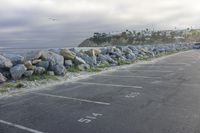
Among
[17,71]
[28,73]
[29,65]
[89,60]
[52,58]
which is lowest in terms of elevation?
[89,60]

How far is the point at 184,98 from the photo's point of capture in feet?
34.4

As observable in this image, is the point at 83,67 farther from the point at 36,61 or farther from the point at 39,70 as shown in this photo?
the point at 39,70

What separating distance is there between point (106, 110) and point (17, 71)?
7.56m

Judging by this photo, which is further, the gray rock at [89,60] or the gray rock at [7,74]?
the gray rock at [89,60]

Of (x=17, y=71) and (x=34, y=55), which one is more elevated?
(x=34, y=55)

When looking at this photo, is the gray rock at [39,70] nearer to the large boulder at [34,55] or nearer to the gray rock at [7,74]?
the gray rock at [7,74]

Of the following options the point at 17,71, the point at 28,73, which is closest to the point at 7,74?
the point at 17,71

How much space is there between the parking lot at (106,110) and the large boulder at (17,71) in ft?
8.50

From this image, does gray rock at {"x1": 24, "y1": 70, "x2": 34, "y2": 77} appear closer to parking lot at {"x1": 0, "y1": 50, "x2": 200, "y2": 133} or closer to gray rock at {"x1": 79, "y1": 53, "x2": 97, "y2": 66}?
parking lot at {"x1": 0, "y1": 50, "x2": 200, "y2": 133}

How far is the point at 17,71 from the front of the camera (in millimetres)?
15445

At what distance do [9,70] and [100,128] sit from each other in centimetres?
963

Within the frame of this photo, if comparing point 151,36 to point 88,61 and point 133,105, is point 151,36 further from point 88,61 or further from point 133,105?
point 133,105

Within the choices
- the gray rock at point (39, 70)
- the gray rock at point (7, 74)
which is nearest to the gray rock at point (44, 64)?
the gray rock at point (39, 70)

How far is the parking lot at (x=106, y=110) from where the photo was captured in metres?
7.38
